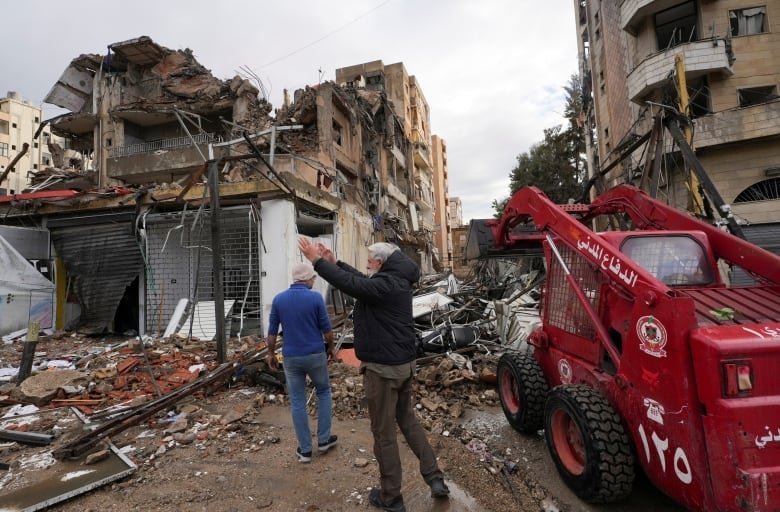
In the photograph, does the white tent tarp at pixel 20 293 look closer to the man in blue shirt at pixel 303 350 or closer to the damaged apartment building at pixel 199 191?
the damaged apartment building at pixel 199 191

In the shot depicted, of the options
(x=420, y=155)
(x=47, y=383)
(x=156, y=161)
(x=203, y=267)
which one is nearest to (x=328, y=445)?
(x=47, y=383)

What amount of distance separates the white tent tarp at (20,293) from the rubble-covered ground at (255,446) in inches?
200

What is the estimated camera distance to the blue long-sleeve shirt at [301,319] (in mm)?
3477

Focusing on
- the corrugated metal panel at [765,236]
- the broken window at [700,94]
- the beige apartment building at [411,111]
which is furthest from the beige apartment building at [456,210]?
the corrugated metal panel at [765,236]

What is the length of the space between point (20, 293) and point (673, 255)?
1290 cm

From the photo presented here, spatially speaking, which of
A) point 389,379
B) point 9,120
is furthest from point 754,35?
point 9,120

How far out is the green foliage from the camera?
24.6 meters

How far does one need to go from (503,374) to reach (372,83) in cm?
3355

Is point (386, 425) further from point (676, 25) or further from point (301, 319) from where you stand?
point (676, 25)

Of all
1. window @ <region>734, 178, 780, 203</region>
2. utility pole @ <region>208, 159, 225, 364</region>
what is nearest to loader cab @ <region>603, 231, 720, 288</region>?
utility pole @ <region>208, 159, 225, 364</region>

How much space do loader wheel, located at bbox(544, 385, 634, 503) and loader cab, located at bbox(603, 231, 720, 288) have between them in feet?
3.73

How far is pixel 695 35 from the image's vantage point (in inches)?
611

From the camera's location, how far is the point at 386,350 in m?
2.69

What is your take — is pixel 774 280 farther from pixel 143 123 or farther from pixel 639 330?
pixel 143 123
